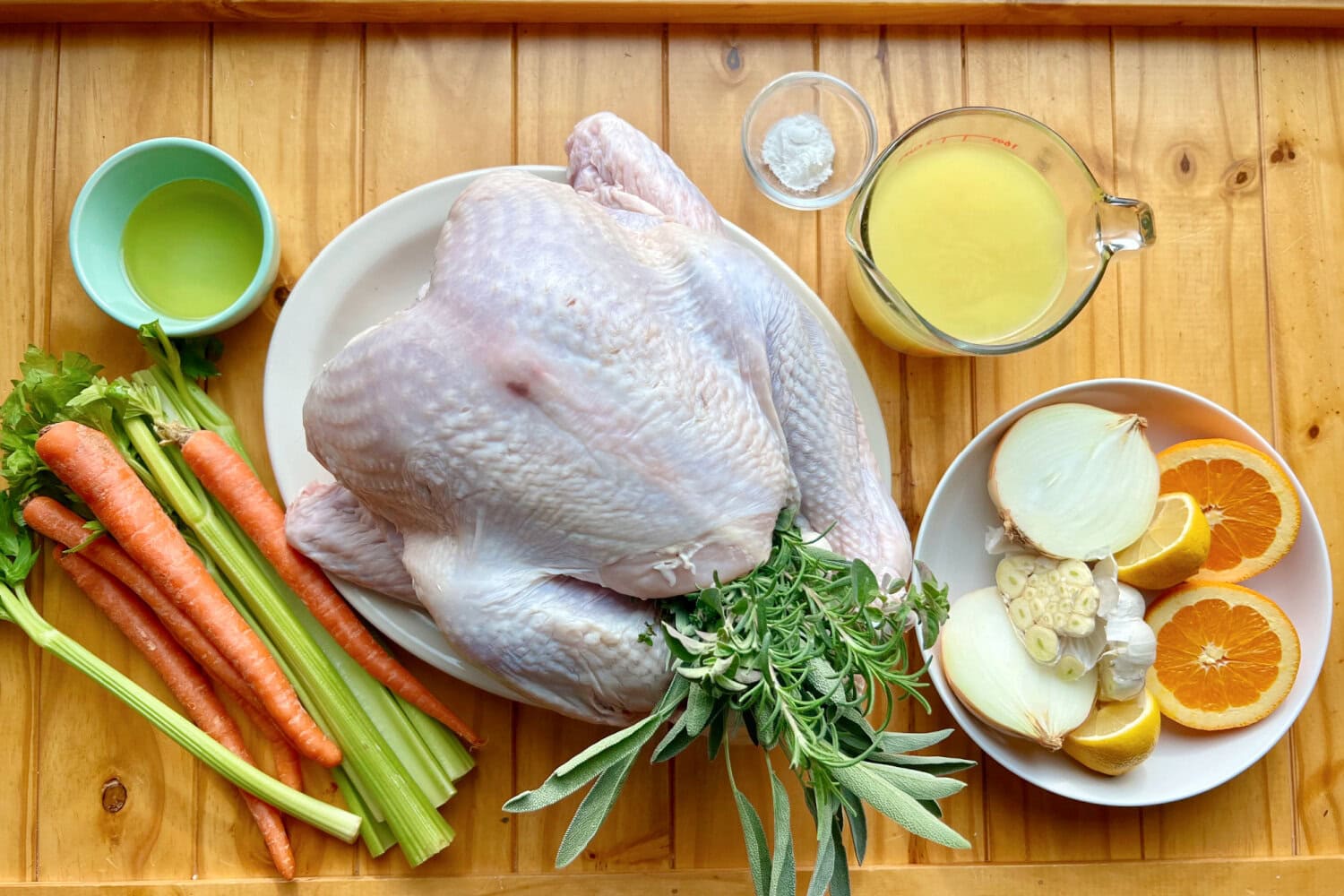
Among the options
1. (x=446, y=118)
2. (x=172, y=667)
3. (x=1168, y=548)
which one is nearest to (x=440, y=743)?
(x=172, y=667)

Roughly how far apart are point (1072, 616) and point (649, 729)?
53cm

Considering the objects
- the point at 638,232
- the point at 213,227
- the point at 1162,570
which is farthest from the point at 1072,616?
the point at 213,227

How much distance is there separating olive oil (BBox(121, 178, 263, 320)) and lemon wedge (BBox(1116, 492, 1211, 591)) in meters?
1.09

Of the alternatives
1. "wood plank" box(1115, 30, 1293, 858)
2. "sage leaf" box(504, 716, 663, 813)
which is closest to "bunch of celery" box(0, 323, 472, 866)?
"sage leaf" box(504, 716, 663, 813)

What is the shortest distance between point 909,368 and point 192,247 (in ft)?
2.95

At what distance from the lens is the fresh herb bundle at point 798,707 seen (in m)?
0.86

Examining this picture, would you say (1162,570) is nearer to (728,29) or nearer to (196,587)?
(728,29)

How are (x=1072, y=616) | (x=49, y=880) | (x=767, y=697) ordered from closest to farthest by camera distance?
(x=767, y=697)
(x=1072, y=616)
(x=49, y=880)

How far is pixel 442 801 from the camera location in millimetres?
1236

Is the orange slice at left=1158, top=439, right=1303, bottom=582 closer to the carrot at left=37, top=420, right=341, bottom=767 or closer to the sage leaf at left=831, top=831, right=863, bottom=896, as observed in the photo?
the sage leaf at left=831, top=831, right=863, bottom=896

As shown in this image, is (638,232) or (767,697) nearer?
(767,697)

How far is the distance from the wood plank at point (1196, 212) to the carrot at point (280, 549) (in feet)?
3.32

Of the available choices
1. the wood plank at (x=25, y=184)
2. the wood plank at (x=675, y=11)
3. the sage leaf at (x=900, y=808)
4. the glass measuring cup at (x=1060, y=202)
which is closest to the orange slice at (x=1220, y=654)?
the glass measuring cup at (x=1060, y=202)

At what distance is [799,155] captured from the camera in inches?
49.5
